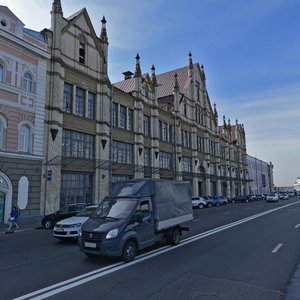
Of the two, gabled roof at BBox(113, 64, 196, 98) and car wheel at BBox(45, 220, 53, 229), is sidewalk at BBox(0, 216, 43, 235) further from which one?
gabled roof at BBox(113, 64, 196, 98)

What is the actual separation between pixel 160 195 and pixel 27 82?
18097 mm

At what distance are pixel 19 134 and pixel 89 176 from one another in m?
8.92

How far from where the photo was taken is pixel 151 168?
38750 mm

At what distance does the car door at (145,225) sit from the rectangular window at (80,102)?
2058cm

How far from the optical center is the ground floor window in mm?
26812

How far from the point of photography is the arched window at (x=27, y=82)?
23.8 metres

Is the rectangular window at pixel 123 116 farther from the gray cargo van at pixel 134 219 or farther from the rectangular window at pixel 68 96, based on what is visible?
the gray cargo van at pixel 134 219

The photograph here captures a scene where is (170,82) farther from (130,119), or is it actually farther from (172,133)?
(130,119)

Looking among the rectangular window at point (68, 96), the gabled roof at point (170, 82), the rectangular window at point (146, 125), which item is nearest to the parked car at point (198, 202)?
the rectangular window at point (146, 125)

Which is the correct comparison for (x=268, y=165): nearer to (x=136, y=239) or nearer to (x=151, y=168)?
(x=151, y=168)

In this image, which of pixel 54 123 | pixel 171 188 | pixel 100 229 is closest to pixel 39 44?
pixel 54 123

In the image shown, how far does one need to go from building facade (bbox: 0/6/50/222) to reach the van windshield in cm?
1437

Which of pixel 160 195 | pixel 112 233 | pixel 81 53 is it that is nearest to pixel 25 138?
pixel 81 53

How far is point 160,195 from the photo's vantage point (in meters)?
11.3
